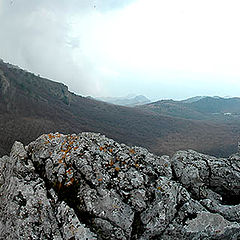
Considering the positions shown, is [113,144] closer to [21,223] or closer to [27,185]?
[27,185]

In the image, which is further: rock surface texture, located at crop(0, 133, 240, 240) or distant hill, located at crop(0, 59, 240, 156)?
distant hill, located at crop(0, 59, 240, 156)

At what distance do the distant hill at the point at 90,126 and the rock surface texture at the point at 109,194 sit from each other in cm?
6461

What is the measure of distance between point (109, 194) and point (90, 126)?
135m

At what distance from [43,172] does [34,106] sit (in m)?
137

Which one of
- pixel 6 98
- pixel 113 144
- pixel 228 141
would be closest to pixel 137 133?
pixel 228 141

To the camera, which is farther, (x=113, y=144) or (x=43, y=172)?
(x=113, y=144)

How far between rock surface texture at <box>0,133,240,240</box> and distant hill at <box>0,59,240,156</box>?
6461cm

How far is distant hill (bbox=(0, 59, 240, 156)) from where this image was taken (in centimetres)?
→ 9612

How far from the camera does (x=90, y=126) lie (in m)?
143

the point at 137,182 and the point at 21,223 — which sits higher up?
the point at 137,182

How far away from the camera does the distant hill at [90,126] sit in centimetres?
9612

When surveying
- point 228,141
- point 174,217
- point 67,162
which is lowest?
point 228,141

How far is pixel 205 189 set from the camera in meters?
11.1

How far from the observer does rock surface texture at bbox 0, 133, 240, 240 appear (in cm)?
830
